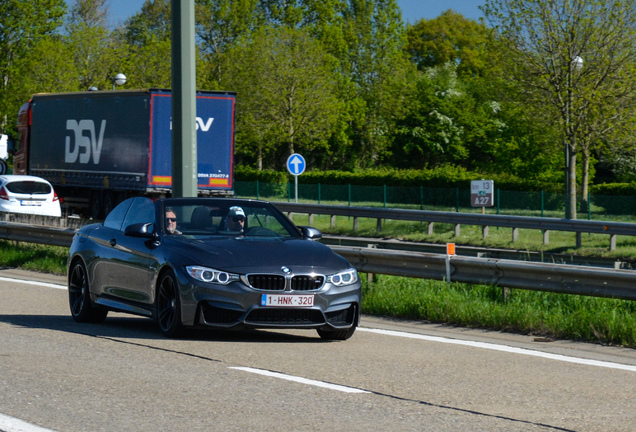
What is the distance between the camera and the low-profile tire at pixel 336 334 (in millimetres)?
9977

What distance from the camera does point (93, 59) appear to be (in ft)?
222

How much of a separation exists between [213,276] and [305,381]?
80.7 inches

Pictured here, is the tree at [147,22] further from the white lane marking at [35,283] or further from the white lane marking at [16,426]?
the white lane marking at [16,426]

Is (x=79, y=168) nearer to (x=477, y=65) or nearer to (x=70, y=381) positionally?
(x=70, y=381)

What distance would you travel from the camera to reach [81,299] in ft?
37.2

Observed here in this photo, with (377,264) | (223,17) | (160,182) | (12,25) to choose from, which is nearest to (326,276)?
(377,264)

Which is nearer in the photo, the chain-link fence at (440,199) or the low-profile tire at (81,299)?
the low-profile tire at (81,299)

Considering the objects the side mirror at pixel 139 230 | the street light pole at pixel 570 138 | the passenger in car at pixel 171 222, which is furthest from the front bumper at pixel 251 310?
the street light pole at pixel 570 138

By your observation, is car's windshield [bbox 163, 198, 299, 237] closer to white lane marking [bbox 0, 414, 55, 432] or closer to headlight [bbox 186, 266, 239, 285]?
headlight [bbox 186, 266, 239, 285]

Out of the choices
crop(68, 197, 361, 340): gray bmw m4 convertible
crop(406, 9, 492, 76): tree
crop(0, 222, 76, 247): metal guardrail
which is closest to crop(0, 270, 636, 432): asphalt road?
crop(68, 197, 361, 340): gray bmw m4 convertible

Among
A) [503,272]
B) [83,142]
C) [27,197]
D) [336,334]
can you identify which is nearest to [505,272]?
[503,272]

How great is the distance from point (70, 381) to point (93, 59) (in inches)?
2455

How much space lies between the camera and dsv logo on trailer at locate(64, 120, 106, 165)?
103 feet

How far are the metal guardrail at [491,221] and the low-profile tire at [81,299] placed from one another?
1507cm
